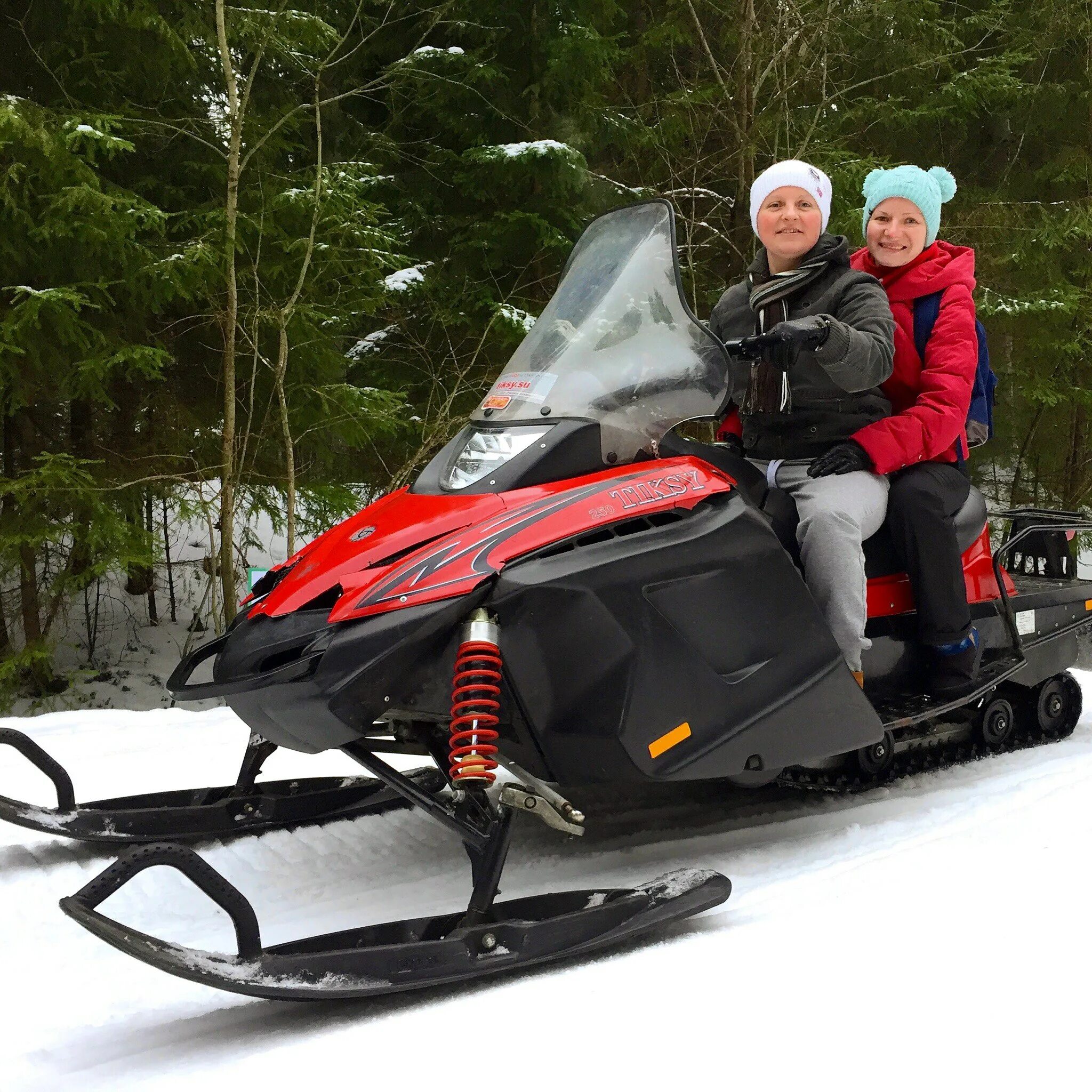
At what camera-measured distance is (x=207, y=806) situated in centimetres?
300

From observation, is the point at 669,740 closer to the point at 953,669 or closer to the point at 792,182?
the point at 953,669

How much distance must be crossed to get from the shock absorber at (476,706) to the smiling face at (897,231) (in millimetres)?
2064

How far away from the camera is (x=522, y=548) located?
2363mm

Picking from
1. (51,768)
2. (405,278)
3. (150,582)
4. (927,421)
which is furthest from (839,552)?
(150,582)

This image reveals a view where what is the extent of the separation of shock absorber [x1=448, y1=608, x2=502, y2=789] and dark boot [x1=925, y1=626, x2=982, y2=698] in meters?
1.72

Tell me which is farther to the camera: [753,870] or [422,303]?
[422,303]

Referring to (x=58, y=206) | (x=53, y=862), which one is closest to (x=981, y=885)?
(x=53, y=862)

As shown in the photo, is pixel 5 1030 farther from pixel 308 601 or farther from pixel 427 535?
pixel 427 535

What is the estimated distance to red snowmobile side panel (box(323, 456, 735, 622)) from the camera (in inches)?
89.7

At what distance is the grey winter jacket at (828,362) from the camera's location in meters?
2.92

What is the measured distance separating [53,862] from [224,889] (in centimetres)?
110

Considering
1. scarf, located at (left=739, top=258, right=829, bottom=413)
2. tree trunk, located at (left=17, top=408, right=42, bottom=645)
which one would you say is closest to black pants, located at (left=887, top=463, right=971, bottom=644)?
scarf, located at (left=739, top=258, right=829, bottom=413)

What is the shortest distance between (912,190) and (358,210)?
3830mm

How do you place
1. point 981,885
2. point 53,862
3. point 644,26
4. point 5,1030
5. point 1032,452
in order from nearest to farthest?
point 5,1030 → point 981,885 → point 53,862 → point 644,26 → point 1032,452
